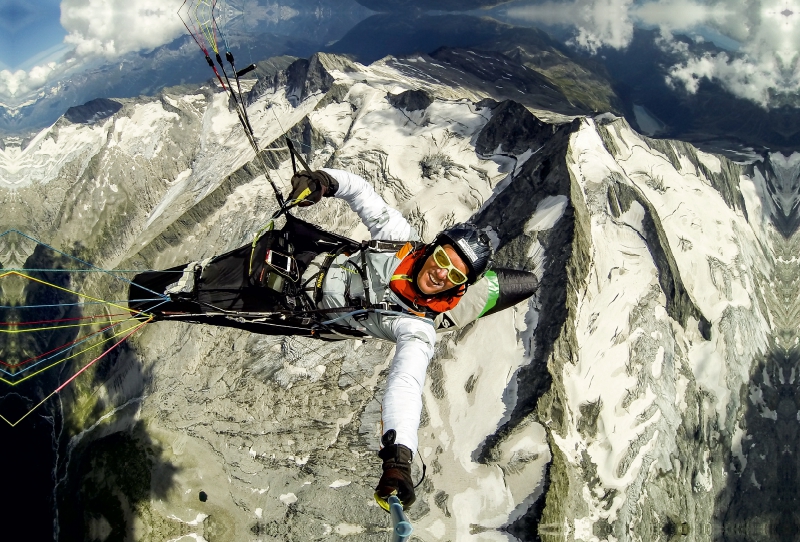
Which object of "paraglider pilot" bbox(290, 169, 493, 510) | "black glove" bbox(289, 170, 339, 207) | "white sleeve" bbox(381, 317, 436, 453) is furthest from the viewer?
"black glove" bbox(289, 170, 339, 207)

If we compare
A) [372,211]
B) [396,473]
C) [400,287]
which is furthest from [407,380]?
[372,211]

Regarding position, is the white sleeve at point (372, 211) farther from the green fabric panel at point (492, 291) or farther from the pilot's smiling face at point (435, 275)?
the pilot's smiling face at point (435, 275)

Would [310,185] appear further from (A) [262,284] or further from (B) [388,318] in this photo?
(B) [388,318]

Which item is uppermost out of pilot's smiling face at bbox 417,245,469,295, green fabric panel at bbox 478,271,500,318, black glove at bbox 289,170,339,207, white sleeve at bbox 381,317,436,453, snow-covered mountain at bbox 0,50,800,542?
black glove at bbox 289,170,339,207

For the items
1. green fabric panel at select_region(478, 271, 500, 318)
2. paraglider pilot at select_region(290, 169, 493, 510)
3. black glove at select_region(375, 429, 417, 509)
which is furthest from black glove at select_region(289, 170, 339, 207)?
black glove at select_region(375, 429, 417, 509)

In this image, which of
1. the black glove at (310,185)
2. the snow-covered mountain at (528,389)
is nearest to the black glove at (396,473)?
the black glove at (310,185)

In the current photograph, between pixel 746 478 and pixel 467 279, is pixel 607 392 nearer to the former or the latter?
pixel 746 478

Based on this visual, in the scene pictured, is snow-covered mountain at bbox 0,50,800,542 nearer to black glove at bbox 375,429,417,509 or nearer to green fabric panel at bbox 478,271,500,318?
green fabric panel at bbox 478,271,500,318
